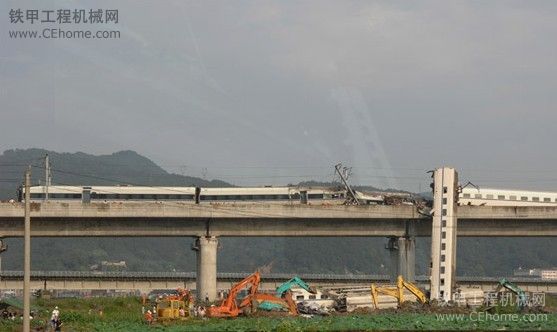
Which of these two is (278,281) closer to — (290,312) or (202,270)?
(202,270)

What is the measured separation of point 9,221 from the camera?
8500 centimetres

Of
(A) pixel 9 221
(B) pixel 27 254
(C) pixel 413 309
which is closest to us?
(B) pixel 27 254

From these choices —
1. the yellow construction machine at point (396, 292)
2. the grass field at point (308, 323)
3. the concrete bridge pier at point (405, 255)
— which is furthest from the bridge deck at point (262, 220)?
the grass field at point (308, 323)

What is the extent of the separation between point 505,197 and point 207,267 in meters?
35.3

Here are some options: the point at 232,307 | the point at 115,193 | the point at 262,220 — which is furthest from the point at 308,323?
the point at 115,193

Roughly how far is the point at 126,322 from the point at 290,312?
9.96m

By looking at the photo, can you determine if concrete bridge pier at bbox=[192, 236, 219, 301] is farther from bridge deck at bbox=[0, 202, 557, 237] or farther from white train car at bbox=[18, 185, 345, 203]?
white train car at bbox=[18, 185, 345, 203]

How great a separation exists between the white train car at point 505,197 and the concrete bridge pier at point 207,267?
27376 millimetres

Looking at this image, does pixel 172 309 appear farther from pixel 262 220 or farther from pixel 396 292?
pixel 262 220

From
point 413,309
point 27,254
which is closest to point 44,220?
point 413,309

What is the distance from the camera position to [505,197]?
4230 inches

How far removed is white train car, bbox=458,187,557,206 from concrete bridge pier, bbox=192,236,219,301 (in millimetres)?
27376

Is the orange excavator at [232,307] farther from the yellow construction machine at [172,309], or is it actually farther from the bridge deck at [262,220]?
the bridge deck at [262,220]

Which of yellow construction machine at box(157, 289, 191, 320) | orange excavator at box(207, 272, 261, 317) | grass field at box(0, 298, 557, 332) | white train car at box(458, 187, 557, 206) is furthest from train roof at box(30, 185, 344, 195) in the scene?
grass field at box(0, 298, 557, 332)
